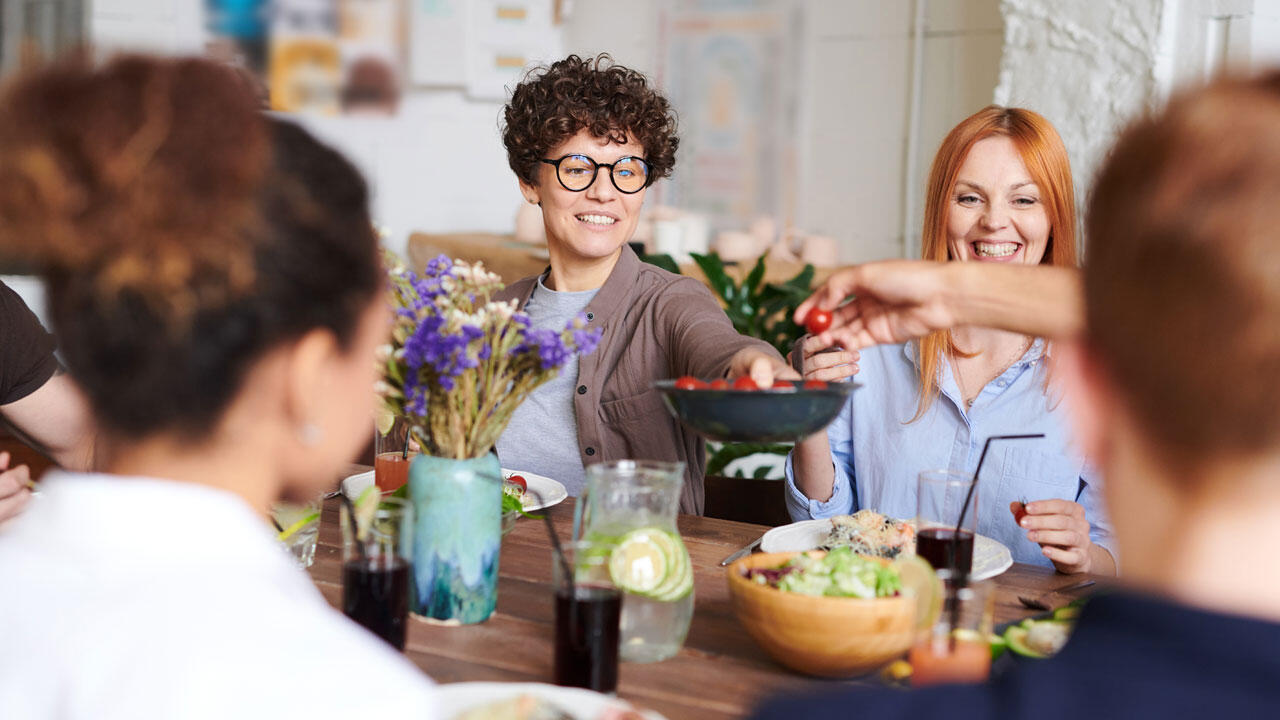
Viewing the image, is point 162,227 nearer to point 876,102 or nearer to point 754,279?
point 754,279

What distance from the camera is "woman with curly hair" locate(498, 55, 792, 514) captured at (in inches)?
87.0

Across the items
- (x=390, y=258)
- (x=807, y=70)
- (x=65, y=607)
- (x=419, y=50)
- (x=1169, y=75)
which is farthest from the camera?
(x=419, y=50)

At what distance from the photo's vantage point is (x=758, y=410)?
4.17 feet

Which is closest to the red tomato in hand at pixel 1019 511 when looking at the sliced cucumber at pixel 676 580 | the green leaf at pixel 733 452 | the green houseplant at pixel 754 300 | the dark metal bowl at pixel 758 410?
the dark metal bowl at pixel 758 410

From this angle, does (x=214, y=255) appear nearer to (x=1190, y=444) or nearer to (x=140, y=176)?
(x=140, y=176)

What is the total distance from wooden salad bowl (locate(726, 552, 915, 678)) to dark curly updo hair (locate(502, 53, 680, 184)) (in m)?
1.36

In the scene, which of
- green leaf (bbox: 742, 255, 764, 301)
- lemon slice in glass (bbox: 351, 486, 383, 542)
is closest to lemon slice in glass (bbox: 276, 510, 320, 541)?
lemon slice in glass (bbox: 351, 486, 383, 542)

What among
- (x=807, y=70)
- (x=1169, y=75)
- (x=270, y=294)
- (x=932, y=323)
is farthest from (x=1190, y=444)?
(x=807, y=70)

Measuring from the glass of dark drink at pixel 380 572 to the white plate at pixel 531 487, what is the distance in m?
0.66

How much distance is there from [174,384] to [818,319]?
1036 mm

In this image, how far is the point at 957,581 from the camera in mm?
1054

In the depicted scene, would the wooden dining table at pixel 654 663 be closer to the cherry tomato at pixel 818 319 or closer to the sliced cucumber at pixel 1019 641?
the sliced cucumber at pixel 1019 641

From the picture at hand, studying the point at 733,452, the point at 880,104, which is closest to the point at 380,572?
the point at 733,452

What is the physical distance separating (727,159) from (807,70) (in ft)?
1.78
